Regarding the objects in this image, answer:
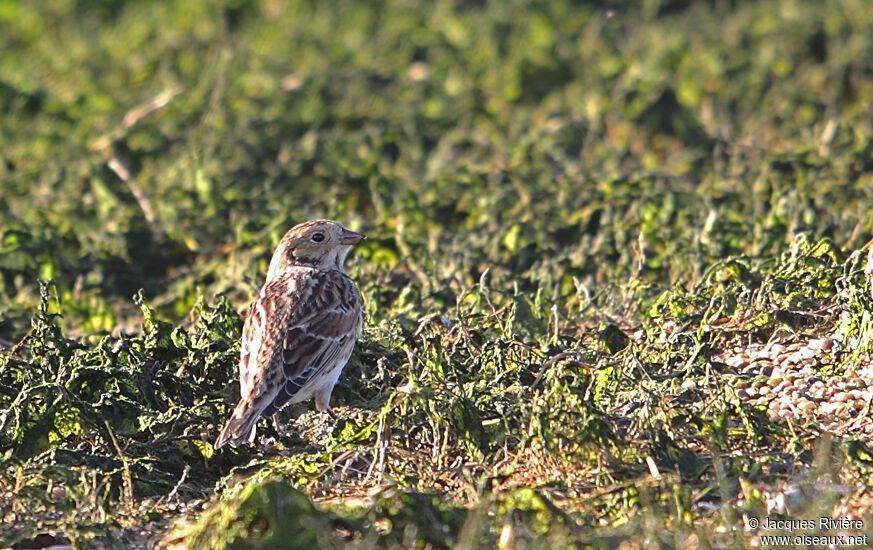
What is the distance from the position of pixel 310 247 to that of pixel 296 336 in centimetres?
96

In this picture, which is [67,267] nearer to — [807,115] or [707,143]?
[707,143]

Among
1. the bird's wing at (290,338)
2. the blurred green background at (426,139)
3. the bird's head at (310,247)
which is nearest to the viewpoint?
the bird's wing at (290,338)

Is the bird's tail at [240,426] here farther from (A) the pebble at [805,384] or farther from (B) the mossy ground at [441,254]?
(A) the pebble at [805,384]

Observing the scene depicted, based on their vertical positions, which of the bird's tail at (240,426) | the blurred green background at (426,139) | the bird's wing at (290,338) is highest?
the bird's wing at (290,338)

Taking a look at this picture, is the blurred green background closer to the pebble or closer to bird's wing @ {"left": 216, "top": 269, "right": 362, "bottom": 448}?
bird's wing @ {"left": 216, "top": 269, "right": 362, "bottom": 448}

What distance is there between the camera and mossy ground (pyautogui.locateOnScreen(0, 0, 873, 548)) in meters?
5.91

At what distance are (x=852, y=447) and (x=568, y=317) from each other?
8.14 feet

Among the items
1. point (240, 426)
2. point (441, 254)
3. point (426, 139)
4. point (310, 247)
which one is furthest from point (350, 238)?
point (426, 139)

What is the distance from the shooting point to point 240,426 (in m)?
6.53

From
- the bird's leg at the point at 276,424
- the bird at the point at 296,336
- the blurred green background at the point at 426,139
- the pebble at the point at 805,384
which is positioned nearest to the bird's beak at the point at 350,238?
the bird at the point at 296,336

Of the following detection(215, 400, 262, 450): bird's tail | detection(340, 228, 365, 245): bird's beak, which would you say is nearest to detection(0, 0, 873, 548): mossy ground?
detection(215, 400, 262, 450): bird's tail

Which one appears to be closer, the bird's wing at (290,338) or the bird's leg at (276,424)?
the bird's wing at (290,338)

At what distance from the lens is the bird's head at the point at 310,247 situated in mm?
8000

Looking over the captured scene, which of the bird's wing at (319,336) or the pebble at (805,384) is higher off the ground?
the bird's wing at (319,336)
